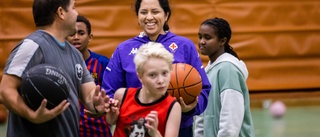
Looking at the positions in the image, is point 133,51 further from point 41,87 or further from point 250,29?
point 250,29

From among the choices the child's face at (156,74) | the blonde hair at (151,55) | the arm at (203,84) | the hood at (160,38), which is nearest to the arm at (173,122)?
the child's face at (156,74)

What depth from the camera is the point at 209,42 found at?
179 inches

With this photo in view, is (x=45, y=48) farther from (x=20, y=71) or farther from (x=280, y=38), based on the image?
(x=280, y=38)

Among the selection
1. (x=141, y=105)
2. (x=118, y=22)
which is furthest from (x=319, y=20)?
(x=141, y=105)

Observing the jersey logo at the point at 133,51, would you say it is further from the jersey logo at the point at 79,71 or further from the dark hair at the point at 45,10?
the dark hair at the point at 45,10

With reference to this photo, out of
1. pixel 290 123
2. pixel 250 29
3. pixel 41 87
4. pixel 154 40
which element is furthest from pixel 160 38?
pixel 250 29

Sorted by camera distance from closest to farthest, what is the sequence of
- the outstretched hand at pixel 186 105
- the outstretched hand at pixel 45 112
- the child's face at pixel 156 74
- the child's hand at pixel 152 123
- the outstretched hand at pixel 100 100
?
the outstretched hand at pixel 45 112 < the child's hand at pixel 152 123 < the child's face at pixel 156 74 < the outstretched hand at pixel 100 100 < the outstretched hand at pixel 186 105

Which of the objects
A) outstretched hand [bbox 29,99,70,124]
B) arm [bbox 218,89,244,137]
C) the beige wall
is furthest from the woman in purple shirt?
the beige wall

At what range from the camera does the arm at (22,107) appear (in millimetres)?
3191

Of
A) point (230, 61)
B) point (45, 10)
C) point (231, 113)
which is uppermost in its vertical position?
point (45, 10)

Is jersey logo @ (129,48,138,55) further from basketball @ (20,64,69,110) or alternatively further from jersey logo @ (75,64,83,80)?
basketball @ (20,64,69,110)

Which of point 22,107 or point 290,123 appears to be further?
point 290,123

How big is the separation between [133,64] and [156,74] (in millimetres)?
516

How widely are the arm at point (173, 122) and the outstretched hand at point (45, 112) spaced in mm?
553
